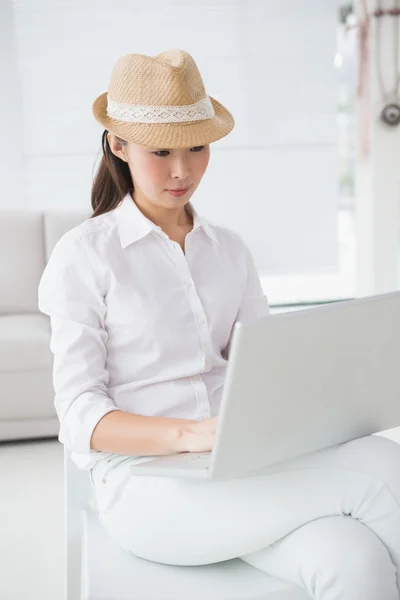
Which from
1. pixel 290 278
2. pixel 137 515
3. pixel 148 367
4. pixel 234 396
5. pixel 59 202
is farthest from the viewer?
pixel 290 278

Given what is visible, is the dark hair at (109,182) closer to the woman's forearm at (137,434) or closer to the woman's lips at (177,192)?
the woman's lips at (177,192)

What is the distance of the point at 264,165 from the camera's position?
5258mm

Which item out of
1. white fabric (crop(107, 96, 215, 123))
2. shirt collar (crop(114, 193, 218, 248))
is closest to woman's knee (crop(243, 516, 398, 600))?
shirt collar (crop(114, 193, 218, 248))

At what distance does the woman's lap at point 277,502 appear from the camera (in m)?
1.24

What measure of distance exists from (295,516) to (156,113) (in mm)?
731

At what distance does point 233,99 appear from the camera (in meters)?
5.15

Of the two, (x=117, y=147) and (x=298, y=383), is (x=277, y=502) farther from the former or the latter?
(x=117, y=147)

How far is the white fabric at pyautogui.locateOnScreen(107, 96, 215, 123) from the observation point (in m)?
1.48

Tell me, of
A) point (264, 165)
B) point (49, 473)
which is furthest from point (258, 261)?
point (49, 473)

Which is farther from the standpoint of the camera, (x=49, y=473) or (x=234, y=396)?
(x=49, y=473)

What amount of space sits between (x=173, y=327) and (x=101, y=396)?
0.67 ft

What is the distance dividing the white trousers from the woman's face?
21.3 inches

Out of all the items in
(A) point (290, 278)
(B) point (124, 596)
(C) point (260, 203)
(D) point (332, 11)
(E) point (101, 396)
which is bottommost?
(A) point (290, 278)

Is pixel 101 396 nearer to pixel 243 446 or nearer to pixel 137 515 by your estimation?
pixel 137 515
